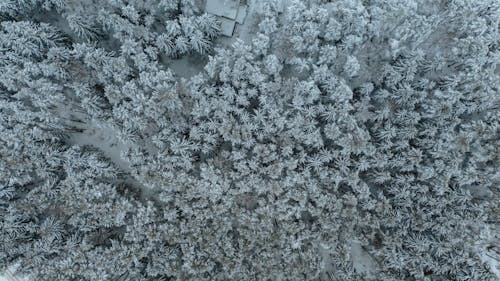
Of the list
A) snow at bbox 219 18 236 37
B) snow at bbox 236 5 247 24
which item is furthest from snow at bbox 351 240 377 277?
snow at bbox 236 5 247 24

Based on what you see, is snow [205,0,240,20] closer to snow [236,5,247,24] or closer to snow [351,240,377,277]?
snow [236,5,247,24]

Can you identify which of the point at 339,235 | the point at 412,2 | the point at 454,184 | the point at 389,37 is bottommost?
the point at 339,235

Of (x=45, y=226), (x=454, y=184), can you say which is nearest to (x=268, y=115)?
(x=454, y=184)

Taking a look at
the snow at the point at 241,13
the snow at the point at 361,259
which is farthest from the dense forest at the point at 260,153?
the snow at the point at 241,13

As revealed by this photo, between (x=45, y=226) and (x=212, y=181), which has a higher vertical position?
(x=212, y=181)

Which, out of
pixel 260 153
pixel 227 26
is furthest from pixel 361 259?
pixel 227 26

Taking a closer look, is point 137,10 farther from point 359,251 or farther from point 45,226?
point 359,251

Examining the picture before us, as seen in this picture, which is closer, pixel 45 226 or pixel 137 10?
pixel 45 226

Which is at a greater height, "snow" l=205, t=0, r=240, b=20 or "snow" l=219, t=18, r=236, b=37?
"snow" l=205, t=0, r=240, b=20

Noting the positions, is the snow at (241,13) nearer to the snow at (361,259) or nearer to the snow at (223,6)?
the snow at (223,6)
